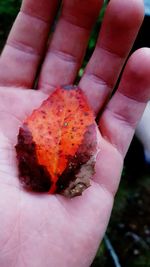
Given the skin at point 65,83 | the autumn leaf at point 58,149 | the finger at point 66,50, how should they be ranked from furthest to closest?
1. the finger at point 66,50
2. the autumn leaf at point 58,149
3. the skin at point 65,83

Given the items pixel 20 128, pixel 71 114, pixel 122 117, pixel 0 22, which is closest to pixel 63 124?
pixel 71 114

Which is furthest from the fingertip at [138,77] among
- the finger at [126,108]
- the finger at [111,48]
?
the finger at [111,48]

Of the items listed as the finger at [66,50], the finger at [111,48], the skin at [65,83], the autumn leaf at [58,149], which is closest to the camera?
the skin at [65,83]

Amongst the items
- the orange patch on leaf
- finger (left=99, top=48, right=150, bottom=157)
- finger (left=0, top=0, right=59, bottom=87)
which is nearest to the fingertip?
finger (left=99, top=48, right=150, bottom=157)

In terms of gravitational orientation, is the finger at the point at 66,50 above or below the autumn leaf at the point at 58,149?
above

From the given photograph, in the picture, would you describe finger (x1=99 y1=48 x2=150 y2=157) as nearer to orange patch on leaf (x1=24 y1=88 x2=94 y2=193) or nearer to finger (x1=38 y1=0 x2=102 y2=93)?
orange patch on leaf (x1=24 y1=88 x2=94 y2=193)

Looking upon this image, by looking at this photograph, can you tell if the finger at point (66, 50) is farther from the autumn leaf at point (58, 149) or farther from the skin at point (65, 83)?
the autumn leaf at point (58, 149)

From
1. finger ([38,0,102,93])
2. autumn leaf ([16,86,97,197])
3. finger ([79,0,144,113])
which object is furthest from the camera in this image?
finger ([38,0,102,93])

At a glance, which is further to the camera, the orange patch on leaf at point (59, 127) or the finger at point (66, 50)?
the finger at point (66, 50)
